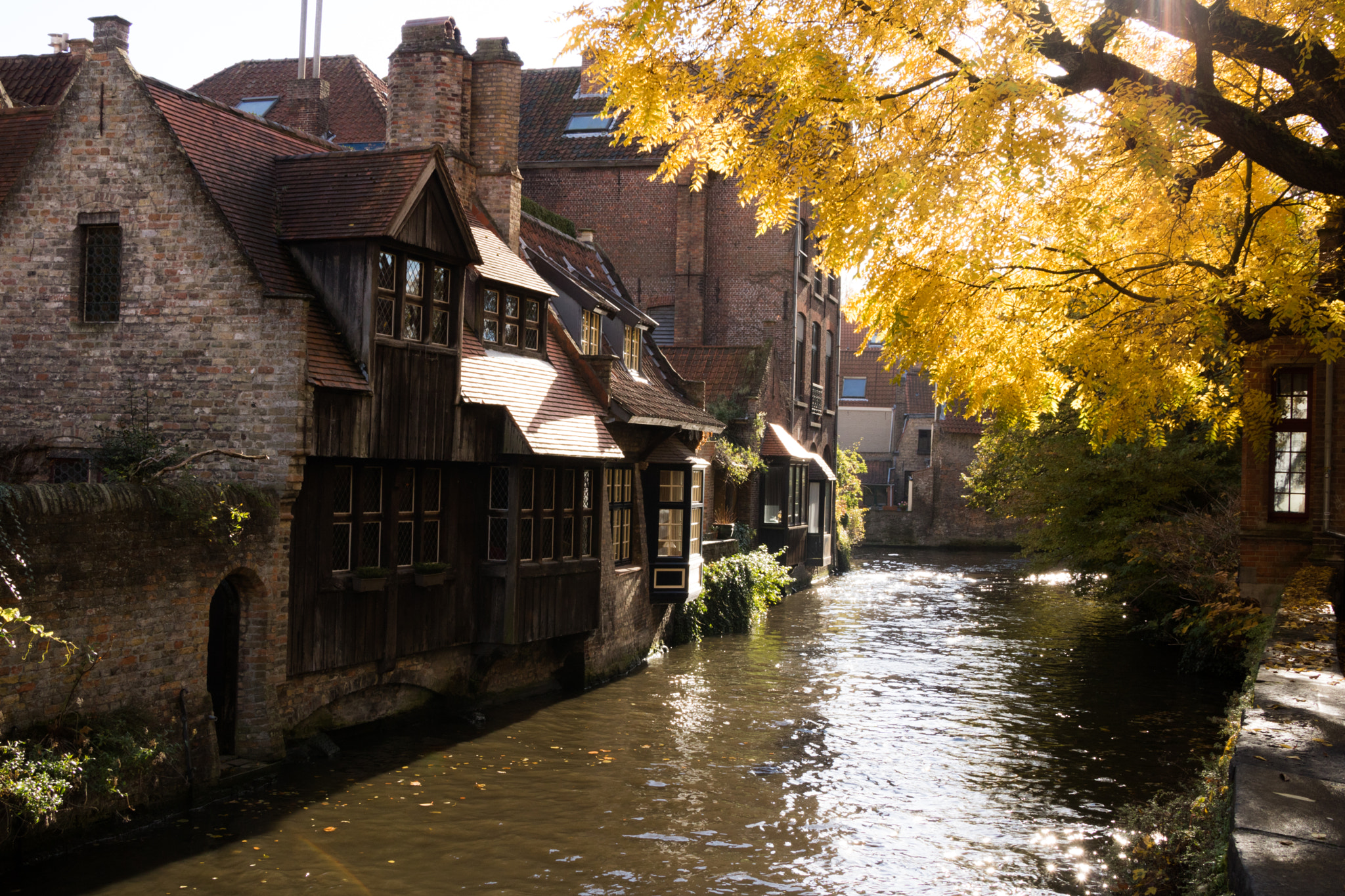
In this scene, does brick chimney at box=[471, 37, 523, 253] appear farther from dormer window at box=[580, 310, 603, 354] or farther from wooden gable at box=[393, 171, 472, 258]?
wooden gable at box=[393, 171, 472, 258]

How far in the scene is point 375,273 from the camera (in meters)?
13.2

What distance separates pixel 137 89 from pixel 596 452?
24.5 ft

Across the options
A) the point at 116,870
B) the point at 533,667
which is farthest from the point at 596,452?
the point at 116,870

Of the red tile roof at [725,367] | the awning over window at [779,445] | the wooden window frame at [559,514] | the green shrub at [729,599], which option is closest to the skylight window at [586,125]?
the red tile roof at [725,367]

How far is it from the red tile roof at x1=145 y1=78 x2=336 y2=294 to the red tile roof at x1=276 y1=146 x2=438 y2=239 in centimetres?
21

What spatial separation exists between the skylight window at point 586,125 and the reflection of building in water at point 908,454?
16786mm

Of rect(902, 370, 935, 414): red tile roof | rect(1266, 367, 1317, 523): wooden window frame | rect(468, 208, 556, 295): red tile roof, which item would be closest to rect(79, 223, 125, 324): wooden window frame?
rect(468, 208, 556, 295): red tile roof

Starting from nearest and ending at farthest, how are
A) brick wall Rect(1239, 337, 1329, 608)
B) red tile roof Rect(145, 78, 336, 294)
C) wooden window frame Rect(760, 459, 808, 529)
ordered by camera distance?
red tile roof Rect(145, 78, 336, 294) < brick wall Rect(1239, 337, 1329, 608) < wooden window frame Rect(760, 459, 808, 529)

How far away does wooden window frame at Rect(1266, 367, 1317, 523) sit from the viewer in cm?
1711

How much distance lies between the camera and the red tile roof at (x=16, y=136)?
14039 mm

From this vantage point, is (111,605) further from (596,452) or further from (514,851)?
(596,452)

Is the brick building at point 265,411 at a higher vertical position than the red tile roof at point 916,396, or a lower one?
lower

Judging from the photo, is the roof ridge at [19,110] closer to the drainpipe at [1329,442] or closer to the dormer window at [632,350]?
the dormer window at [632,350]

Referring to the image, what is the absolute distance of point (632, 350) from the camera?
22891mm
